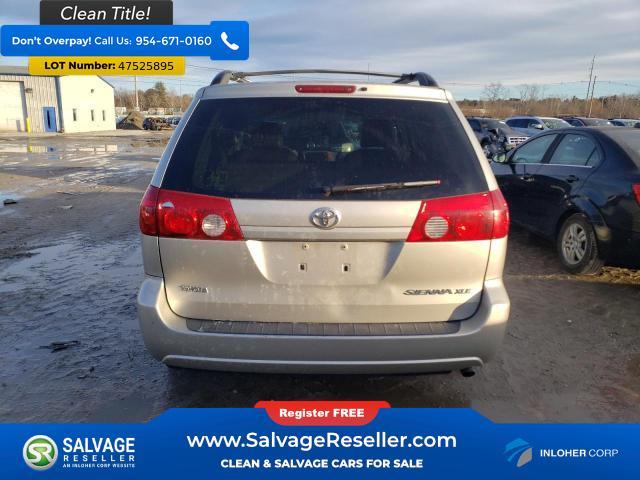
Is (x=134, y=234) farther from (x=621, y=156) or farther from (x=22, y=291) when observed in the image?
(x=621, y=156)

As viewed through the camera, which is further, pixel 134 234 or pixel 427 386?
pixel 134 234

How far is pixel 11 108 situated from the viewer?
43250 millimetres

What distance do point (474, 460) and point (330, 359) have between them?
Result: 779mm

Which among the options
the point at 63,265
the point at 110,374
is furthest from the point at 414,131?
the point at 63,265

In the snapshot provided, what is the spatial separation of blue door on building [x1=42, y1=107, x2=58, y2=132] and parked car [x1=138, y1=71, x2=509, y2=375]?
1934 inches

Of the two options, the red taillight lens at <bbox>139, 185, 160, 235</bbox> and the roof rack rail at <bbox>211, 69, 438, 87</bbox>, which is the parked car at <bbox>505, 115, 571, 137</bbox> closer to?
the roof rack rail at <bbox>211, 69, 438, 87</bbox>

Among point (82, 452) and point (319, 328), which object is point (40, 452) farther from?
point (319, 328)

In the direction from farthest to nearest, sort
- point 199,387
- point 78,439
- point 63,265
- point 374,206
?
1. point 63,265
2. point 199,387
3. point 374,206
4. point 78,439

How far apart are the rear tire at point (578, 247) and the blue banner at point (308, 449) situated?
327cm

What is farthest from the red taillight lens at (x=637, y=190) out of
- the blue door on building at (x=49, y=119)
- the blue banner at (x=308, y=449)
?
the blue door on building at (x=49, y=119)

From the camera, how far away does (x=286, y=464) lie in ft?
7.11

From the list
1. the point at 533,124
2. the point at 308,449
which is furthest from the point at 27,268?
the point at 533,124

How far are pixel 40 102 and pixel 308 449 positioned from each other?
5042cm

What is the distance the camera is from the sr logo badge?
232cm
